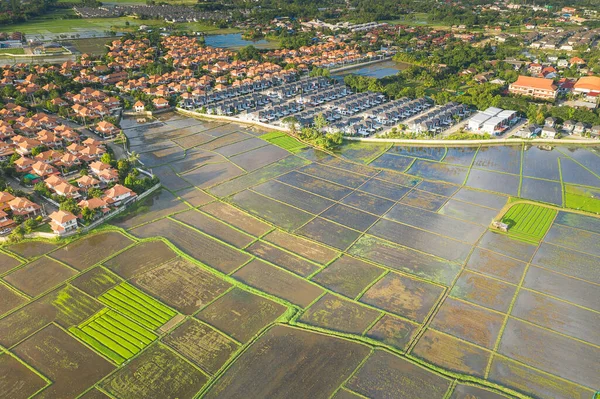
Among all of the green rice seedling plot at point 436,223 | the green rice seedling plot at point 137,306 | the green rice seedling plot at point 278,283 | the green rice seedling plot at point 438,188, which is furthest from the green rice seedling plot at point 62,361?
the green rice seedling plot at point 438,188

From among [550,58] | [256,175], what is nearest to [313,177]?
[256,175]

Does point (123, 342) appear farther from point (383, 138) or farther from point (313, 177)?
point (383, 138)

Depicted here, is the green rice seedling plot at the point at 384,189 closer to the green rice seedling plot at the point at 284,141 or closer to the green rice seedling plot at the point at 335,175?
the green rice seedling plot at the point at 335,175

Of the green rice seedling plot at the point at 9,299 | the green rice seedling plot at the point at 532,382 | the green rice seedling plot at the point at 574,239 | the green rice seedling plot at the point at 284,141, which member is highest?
the green rice seedling plot at the point at 284,141

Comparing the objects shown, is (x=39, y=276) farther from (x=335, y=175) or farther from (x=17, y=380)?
(x=335, y=175)

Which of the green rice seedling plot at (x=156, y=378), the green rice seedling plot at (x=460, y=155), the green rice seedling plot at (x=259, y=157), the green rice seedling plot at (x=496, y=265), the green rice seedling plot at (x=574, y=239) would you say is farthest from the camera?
the green rice seedling plot at (x=460, y=155)

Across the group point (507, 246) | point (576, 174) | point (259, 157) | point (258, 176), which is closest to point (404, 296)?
point (507, 246)
